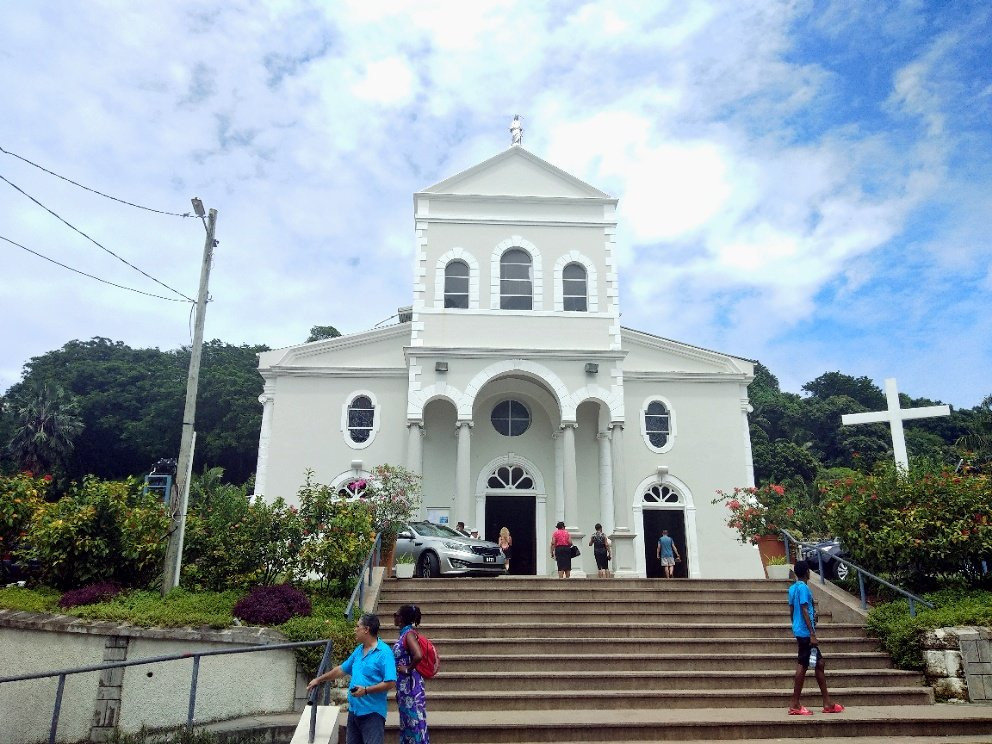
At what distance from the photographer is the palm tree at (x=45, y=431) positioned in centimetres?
4306

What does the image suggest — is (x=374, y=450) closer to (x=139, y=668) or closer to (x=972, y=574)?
(x=139, y=668)

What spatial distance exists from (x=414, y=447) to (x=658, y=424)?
23.0 feet

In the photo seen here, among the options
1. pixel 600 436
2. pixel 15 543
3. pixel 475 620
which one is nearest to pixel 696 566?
pixel 600 436

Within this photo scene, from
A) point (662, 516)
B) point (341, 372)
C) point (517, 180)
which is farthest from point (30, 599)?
point (517, 180)

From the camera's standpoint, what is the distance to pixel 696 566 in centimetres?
2050

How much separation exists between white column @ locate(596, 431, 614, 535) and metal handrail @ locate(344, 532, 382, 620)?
24.4ft

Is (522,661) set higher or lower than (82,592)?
lower

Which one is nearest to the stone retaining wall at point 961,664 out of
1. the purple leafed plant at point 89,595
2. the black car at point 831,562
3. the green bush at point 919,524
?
the green bush at point 919,524

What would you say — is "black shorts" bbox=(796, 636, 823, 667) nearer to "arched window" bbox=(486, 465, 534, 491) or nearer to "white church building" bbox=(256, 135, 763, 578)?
"white church building" bbox=(256, 135, 763, 578)

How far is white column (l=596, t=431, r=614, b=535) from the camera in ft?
65.8

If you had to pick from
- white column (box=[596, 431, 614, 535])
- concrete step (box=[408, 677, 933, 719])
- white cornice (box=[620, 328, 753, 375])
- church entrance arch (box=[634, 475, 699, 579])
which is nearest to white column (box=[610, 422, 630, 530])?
white column (box=[596, 431, 614, 535])

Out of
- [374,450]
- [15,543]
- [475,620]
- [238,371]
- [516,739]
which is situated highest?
[238,371]

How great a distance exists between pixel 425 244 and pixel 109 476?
36822 mm

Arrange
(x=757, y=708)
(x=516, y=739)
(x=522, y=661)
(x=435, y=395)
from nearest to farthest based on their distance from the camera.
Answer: (x=516, y=739), (x=757, y=708), (x=522, y=661), (x=435, y=395)
